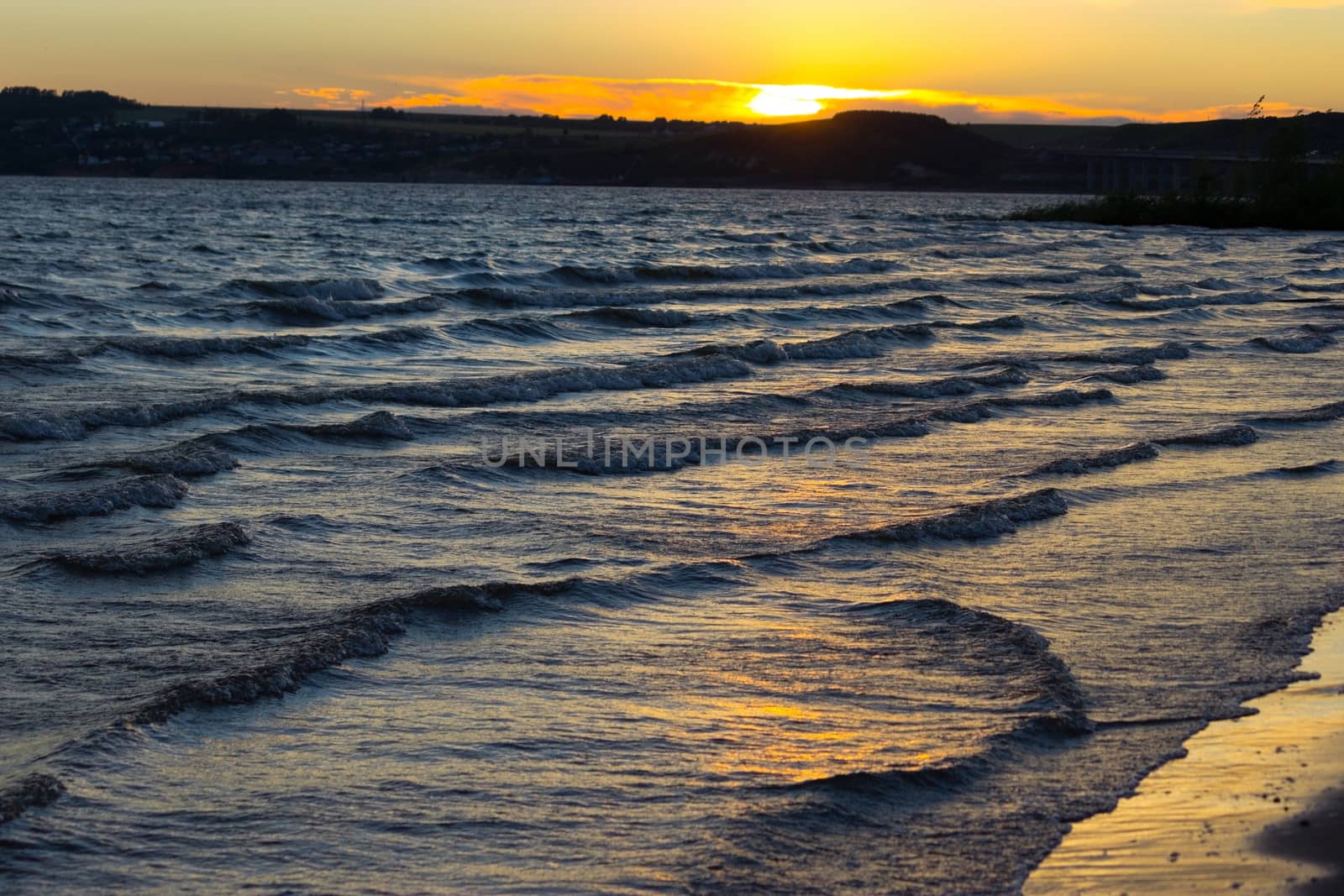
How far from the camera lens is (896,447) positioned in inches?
563

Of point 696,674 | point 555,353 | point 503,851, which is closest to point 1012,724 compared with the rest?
point 696,674

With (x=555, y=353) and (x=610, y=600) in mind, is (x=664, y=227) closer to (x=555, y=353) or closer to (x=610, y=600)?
(x=555, y=353)

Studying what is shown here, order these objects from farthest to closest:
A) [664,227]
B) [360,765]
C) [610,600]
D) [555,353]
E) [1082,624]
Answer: [664,227] < [555,353] < [610,600] < [1082,624] < [360,765]

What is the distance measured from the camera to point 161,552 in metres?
9.23

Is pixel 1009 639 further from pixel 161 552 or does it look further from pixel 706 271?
pixel 706 271

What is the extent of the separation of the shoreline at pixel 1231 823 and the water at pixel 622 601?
0.19m

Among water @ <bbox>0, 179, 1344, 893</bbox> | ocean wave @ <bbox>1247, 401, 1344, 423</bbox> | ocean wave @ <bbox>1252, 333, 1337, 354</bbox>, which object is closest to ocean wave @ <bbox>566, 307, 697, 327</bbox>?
water @ <bbox>0, 179, 1344, 893</bbox>

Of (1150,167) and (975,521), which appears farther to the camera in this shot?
(1150,167)

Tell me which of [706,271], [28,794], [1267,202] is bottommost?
[28,794]

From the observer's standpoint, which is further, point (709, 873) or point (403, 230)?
point (403, 230)

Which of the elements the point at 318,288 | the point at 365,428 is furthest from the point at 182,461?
the point at 318,288

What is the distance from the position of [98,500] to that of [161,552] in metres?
1.78

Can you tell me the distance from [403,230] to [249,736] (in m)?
59.2

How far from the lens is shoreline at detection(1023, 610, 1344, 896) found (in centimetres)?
482
